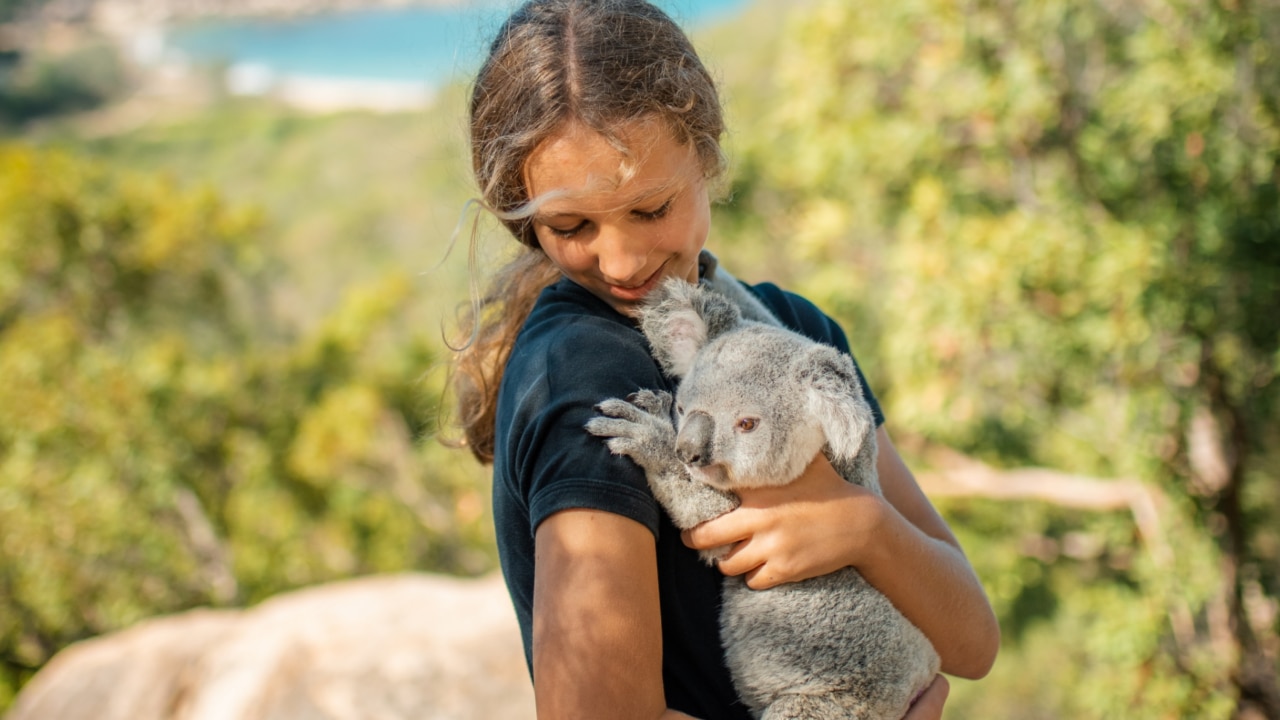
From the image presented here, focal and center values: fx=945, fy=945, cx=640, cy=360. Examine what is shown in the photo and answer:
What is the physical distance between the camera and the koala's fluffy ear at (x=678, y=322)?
157 centimetres

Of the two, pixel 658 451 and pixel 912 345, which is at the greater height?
pixel 658 451

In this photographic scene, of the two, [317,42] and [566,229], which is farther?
[317,42]

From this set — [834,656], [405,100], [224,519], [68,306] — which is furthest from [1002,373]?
[405,100]

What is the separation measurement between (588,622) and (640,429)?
11.3 inches

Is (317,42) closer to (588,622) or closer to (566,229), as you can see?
(566,229)

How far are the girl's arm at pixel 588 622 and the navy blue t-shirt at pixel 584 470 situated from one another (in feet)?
0.11

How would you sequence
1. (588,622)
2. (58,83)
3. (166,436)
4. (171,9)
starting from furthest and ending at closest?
1. (171,9)
2. (58,83)
3. (166,436)
4. (588,622)

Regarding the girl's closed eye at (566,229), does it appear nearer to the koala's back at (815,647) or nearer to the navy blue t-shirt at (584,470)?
the navy blue t-shirt at (584,470)

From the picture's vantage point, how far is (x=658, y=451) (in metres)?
1.41

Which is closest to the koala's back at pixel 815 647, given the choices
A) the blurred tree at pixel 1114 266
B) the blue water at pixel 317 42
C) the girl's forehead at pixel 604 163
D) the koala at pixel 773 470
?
the koala at pixel 773 470

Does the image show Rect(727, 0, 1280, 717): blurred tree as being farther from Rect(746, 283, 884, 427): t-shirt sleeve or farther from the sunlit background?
Rect(746, 283, 884, 427): t-shirt sleeve

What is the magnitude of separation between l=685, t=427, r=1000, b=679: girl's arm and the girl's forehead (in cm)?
53

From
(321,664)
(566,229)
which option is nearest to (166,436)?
(321,664)

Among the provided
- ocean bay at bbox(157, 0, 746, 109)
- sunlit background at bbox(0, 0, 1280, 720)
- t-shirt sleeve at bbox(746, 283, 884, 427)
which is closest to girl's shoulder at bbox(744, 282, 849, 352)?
t-shirt sleeve at bbox(746, 283, 884, 427)
